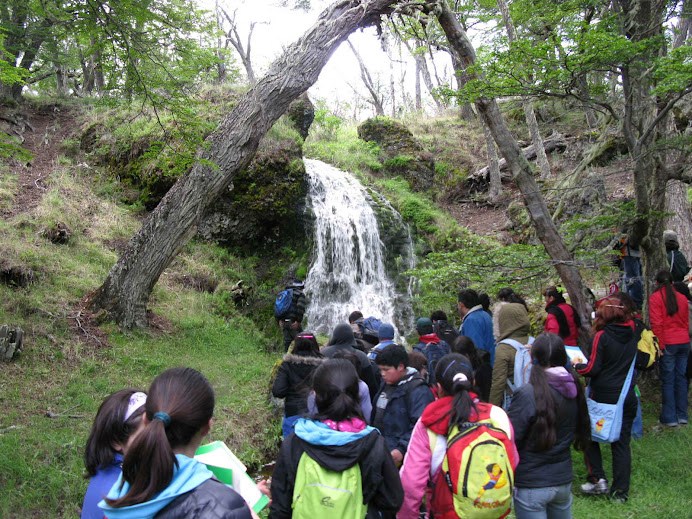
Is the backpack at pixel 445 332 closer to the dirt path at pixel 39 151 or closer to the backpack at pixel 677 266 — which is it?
the backpack at pixel 677 266

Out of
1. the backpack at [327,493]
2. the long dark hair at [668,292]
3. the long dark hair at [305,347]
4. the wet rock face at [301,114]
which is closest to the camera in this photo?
the backpack at [327,493]

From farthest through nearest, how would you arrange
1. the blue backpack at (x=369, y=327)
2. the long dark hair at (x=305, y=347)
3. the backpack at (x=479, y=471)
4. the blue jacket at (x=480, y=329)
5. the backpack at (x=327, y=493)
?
the blue backpack at (x=369, y=327) < the blue jacket at (x=480, y=329) < the long dark hair at (x=305, y=347) < the backpack at (x=479, y=471) < the backpack at (x=327, y=493)

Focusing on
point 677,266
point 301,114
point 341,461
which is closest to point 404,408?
point 341,461

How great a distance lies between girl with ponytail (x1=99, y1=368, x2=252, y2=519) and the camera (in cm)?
164

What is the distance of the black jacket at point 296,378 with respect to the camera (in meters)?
4.14

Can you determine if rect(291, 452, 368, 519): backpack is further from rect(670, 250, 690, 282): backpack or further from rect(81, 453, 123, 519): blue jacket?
rect(670, 250, 690, 282): backpack

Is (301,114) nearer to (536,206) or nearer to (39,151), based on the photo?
(39,151)

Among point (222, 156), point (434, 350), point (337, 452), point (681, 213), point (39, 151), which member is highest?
point (39, 151)

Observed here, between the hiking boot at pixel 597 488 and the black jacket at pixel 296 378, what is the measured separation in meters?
2.83

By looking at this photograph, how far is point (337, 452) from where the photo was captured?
2.23 meters

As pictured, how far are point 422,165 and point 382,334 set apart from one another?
47.5ft

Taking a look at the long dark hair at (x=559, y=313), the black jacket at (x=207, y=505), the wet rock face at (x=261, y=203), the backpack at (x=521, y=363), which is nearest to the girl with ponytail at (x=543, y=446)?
the backpack at (x=521, y=363)

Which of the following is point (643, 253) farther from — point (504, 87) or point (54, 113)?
point (54, 113)

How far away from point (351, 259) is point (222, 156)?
5878 mm
